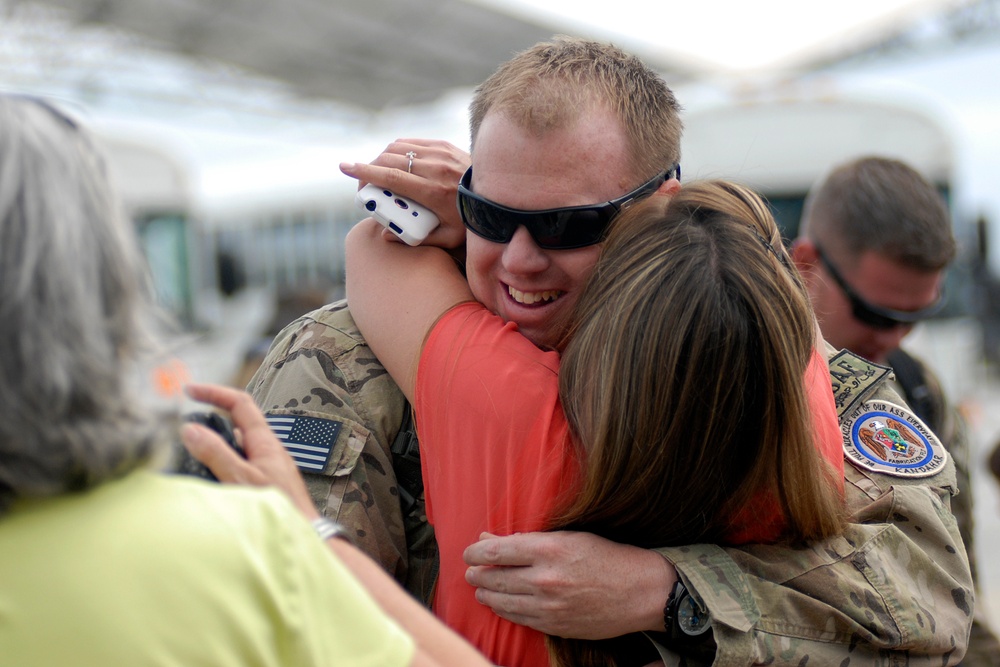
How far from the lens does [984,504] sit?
950 centimetres

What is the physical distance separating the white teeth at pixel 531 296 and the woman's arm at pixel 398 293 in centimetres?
9

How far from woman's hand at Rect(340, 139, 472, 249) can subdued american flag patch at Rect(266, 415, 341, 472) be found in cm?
44

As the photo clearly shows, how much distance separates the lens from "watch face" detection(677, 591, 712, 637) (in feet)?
5.13

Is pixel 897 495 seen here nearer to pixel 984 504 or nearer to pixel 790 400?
pixel 790 400

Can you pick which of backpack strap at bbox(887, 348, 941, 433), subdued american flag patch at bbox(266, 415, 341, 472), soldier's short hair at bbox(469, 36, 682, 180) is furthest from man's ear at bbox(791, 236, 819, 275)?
subdued american flag patch at bbox(266, 415, 341, 472)

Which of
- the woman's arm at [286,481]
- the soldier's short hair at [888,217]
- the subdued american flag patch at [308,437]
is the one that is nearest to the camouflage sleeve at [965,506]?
the soldier's short hair at [888,217]

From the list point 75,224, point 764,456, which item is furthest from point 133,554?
point 764,456

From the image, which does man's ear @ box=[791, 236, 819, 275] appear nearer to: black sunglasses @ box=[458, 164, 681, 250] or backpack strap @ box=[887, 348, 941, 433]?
backpack strap @ box=[887, 348, 941, 433]

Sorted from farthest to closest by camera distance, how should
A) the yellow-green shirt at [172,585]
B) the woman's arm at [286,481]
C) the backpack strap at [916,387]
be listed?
the backpack strap at [916,387] → the woman's arm at [286,481] → the yellow-green shirt at [172,585]

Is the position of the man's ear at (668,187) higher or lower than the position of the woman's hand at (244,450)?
higher

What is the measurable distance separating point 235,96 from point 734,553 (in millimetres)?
20765

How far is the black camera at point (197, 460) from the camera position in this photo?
1.23m

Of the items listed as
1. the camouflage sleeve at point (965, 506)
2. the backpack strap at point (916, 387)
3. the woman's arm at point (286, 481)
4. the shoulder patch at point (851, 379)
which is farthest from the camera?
the backpack strap at point (916, 387)

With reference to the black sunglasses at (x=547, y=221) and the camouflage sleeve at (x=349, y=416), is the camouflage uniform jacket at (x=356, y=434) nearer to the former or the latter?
the camouflage sleeve at (x=349, y=416)
